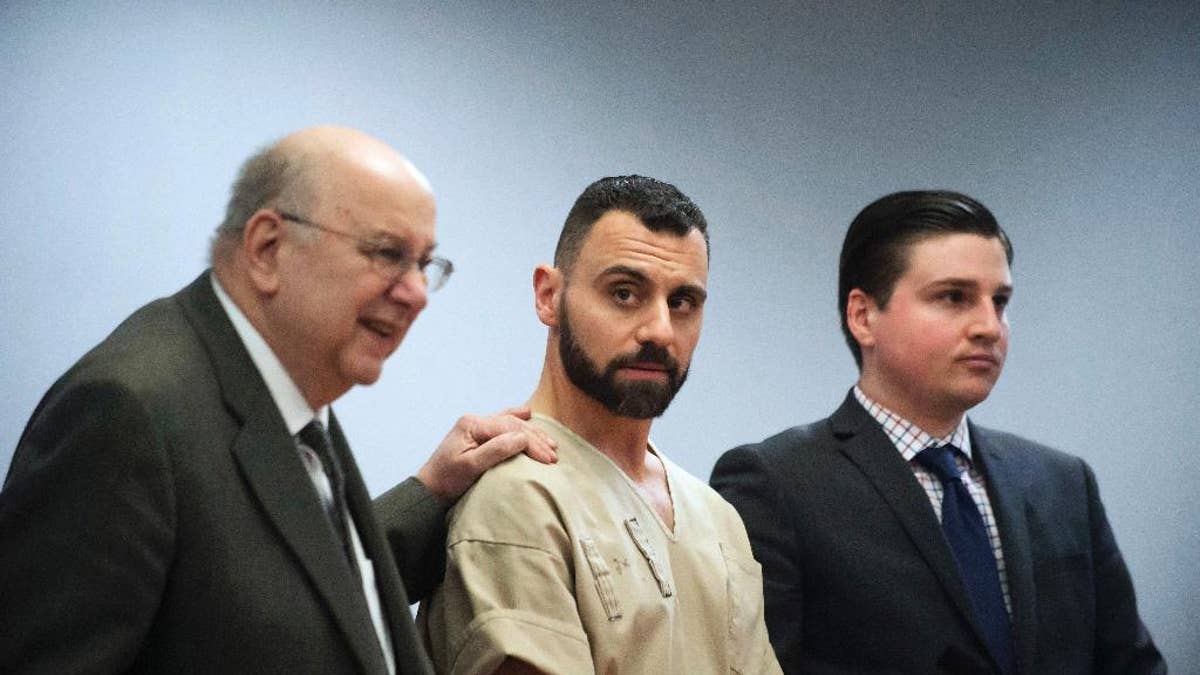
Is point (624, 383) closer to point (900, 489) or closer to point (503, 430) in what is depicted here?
point (503, 430)

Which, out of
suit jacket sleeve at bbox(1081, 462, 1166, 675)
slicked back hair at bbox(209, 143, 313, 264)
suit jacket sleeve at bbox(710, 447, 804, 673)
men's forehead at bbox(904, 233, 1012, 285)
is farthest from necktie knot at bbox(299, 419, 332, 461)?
suit jacket sleeve at bbox(1081, 462, 1166, 675)

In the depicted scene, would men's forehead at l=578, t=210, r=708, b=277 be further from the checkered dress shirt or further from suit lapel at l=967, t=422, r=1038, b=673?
suit lapel at l=967, t=422, r=1038, b=673

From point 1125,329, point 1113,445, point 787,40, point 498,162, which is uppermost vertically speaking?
point 787,40

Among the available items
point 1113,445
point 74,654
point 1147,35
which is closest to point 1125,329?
point 1113,445

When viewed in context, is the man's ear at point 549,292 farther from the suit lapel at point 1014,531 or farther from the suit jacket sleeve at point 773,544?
the suit lapel at point 1014,531

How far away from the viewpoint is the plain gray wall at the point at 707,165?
2.58 metres

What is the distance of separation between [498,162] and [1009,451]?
1252mm

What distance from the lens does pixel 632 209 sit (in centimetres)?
197

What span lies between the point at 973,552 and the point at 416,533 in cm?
95

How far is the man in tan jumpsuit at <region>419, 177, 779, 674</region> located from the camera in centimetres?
173

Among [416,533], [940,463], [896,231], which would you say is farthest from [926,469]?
[416,533]

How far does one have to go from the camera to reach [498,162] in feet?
9.96

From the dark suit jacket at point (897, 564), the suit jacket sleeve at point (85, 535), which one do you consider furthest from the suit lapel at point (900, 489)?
the suit jacket sleeve at point (85, 535)

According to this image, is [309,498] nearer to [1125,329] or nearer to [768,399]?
[768,399]
